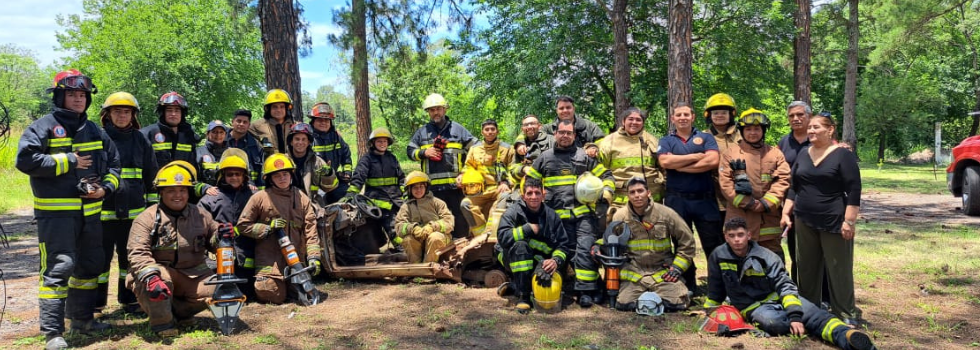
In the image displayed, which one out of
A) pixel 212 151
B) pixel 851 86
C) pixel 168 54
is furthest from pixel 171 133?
pixel 168 54

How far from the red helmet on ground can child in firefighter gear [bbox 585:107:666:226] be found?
1.70 metres

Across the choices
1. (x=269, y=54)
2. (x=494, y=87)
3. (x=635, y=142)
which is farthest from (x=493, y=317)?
(x=494, y=87)

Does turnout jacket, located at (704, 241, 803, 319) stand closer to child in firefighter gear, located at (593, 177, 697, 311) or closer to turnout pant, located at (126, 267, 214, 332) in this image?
child in firefighter gear, located at (593, 177, 697, 311)

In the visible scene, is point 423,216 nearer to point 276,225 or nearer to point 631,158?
point 276,225

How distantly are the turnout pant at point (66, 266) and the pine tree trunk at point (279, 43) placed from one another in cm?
399

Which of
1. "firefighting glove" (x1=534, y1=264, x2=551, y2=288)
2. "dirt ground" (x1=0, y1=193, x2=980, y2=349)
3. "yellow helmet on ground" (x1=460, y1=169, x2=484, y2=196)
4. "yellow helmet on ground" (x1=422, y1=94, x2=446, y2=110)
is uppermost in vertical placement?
"yellow helmet on ground" (x1=422, y1=94, x2=446, y2=110)

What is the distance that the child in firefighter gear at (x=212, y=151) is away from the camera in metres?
6.62

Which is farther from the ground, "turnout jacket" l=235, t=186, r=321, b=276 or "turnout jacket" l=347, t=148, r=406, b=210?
"turnout jacket" l=347, t=148, r=406, b=210

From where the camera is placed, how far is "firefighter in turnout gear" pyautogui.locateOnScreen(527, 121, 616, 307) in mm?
6168

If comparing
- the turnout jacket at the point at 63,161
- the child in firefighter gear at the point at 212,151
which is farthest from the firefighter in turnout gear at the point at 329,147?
the turnout jacket at the point at 63,161

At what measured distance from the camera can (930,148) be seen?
36312 millimetres

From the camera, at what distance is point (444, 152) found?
8016mm

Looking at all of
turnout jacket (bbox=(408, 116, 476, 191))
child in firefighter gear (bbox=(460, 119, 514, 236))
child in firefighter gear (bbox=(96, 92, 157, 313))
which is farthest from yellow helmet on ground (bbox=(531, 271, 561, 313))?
child in firefighter gear (bbox=(96, 92, 157, 313))

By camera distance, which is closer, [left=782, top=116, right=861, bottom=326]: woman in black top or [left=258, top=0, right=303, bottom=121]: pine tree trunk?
[left=782, top=116, right=861, bottom=326]: woman in black top
